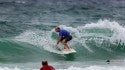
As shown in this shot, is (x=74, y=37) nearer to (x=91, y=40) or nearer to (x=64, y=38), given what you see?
(x=91, y=40)

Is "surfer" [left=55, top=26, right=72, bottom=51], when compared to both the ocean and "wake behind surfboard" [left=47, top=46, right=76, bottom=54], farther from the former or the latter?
the ocean

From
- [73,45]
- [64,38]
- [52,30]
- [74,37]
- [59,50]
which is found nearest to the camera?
[64,38]

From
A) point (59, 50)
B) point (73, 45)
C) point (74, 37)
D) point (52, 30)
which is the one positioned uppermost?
point (52, 30)

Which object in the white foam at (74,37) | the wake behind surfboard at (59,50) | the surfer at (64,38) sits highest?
the white foam at (74,37)

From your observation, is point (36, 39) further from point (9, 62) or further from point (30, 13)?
point (30, 13)

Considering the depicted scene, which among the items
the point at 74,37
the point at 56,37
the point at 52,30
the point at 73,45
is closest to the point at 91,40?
the point at 74,37

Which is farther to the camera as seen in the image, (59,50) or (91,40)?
(91,40)

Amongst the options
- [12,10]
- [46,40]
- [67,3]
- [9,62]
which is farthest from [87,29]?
[67,3]

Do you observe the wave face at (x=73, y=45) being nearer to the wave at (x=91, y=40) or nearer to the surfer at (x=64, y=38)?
the wave at (x=91, y=40)

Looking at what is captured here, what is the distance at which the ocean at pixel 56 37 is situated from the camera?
20.7m

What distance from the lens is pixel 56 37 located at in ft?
81.0

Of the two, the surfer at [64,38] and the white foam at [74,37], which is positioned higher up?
the white foam at [74,37]

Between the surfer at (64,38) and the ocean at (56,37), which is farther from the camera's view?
the surfer at (64,38)

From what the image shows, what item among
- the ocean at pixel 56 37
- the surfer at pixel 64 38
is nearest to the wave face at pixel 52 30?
the ocean at pixel 56 37
